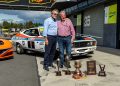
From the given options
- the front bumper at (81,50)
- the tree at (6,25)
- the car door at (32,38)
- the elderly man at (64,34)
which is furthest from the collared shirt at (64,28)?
the tree at (6,25)

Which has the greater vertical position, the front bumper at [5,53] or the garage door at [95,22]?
the garage door at [95,22]

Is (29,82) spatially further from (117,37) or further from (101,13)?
(101,13)

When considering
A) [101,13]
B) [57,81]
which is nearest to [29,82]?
[57,81]

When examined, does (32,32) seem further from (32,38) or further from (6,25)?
(6,25)

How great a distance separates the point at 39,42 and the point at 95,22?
10.9m

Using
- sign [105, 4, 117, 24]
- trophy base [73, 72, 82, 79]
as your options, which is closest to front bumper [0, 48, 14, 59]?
trophy base [73, 72, 82, 79]

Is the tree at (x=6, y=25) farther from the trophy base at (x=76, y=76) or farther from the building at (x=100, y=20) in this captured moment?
the trophy base at (x=76, y=76)

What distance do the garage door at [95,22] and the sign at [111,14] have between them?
154 centimetres

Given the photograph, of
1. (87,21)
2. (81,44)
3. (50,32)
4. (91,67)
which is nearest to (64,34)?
(50,32)

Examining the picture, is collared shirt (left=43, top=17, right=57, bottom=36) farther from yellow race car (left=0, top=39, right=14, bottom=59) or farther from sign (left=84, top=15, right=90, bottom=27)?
sign (left=84, top=15, right=90, bottom=27)

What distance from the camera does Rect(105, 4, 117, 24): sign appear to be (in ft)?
57.6

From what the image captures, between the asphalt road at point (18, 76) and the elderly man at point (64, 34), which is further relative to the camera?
the elderly man at point (64, 34)

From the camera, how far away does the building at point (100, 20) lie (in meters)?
17.5

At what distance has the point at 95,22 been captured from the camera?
73.3 feet
